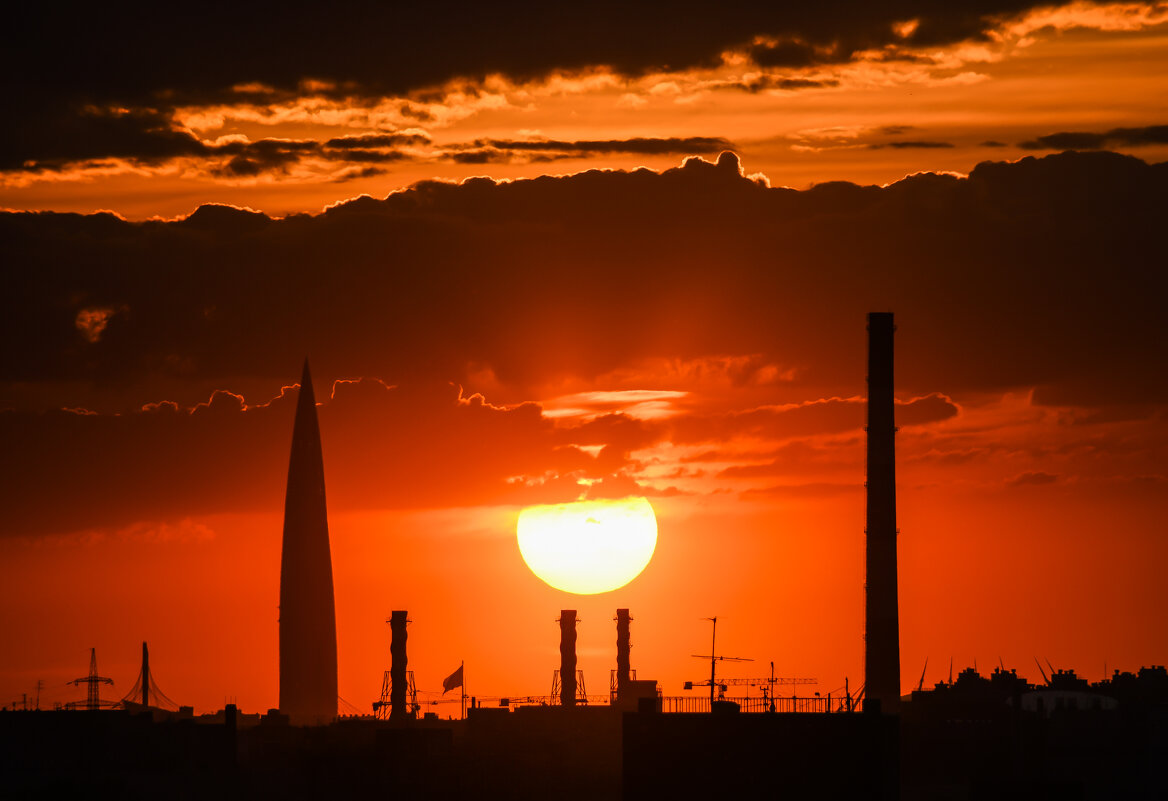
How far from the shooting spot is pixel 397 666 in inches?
6604

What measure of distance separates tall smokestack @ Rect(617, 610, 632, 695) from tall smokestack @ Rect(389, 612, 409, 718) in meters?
17.4

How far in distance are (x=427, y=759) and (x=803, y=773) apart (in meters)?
40.2

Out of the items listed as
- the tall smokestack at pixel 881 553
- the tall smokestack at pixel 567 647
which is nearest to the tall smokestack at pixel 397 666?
the tall smokestack at pixel 567 647

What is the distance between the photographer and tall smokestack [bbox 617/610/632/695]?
17191cm

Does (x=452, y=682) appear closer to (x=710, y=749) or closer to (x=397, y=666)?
(x=397, y=666)

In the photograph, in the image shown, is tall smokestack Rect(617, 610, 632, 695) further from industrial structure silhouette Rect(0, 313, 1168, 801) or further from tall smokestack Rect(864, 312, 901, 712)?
tall smokestack Rect(864, 312, 901, 712)

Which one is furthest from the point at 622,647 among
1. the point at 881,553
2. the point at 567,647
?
the point at 881,553

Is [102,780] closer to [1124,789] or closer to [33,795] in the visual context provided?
[33,795]

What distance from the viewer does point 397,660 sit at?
168375mm

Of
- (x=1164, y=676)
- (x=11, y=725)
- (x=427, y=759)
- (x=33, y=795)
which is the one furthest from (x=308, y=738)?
(x=1164, y=676)

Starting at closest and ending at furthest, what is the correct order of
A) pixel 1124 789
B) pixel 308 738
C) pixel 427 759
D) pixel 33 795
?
pixel 33 795 < pixel 1124 789 < pixel 427 759 < pixel 308 738

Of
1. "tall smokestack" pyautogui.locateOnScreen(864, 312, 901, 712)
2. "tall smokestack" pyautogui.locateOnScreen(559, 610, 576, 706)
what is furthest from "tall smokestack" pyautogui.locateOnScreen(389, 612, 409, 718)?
"tall smokestack" pyautogui.locateOnScreen(864, 312, 901, 712)

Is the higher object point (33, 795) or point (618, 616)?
A: point (618, 616)

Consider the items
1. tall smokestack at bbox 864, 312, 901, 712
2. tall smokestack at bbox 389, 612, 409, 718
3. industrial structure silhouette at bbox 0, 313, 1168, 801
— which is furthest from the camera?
tall smokestack at bbox 389, 612, 409, 718
